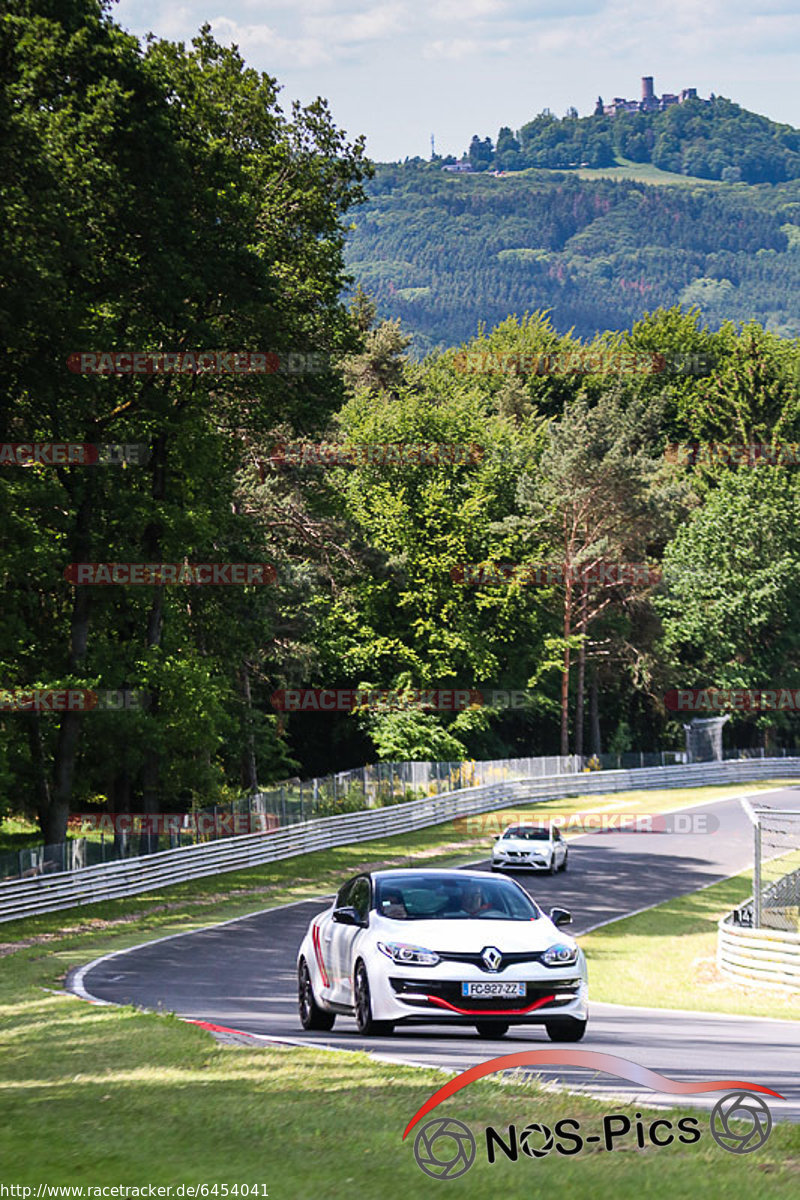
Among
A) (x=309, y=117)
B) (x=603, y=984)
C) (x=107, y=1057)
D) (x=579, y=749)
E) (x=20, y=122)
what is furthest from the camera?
(x=579, y=749)

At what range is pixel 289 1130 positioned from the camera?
779 centimetres

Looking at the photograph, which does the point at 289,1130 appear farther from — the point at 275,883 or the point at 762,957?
the point at 275,883

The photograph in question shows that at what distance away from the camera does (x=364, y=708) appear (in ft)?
213

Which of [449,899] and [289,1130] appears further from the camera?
[449,899]

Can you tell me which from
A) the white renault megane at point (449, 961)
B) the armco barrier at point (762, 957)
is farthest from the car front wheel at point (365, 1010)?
the armco barrier at point (762, 957)

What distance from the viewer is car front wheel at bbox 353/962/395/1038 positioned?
1168 centimetres

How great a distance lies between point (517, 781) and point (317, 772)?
1316 centimetres

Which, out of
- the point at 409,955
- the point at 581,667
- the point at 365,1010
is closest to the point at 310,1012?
the point at 365,1010

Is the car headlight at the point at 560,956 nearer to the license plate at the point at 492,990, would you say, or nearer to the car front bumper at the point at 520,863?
the license plate at the point at 492,990

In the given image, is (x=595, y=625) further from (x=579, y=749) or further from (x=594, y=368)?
(x=594, y=368)

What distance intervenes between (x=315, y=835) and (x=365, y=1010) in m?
31.3

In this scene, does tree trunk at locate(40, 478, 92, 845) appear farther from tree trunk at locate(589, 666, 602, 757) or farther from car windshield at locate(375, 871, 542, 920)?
tree trunk at locate(589, 666, 602, 757)

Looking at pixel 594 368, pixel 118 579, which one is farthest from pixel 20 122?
pixel 594 368

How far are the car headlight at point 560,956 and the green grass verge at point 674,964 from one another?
25.2 feet
